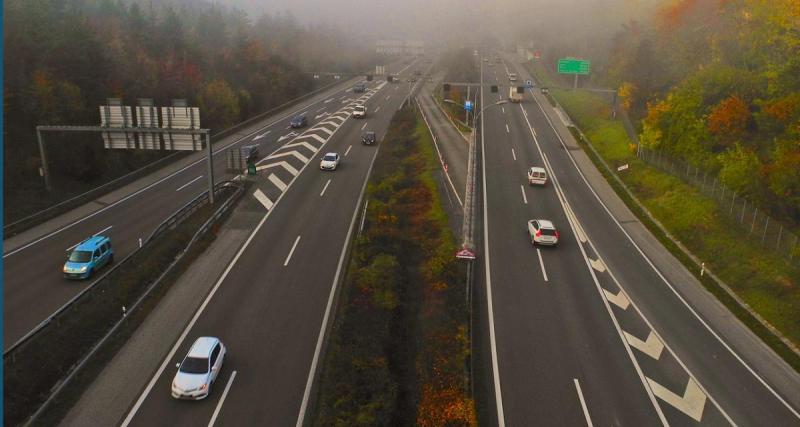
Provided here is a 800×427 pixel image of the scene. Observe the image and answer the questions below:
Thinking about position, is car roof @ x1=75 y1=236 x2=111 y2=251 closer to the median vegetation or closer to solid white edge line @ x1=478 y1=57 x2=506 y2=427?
the median vegetation

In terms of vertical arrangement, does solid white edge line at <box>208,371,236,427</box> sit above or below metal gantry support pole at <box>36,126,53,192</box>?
below

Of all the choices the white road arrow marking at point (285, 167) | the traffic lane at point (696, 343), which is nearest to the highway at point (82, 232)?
the white road arrow marking at point (285, 167)

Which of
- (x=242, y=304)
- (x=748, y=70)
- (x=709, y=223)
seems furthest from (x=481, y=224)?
(x=748, y=70)

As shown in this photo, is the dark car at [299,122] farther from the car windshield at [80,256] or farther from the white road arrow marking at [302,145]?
the car windshield at [80,256]

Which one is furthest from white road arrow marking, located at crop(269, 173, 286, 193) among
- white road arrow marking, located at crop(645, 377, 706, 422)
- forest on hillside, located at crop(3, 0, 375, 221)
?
white road arrow marking, located at crop(645, 377, 706, 422)

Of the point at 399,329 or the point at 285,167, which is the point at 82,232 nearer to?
the point at 285,167

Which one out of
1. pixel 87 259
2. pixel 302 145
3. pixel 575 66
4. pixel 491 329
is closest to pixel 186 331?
pixel 87 259
